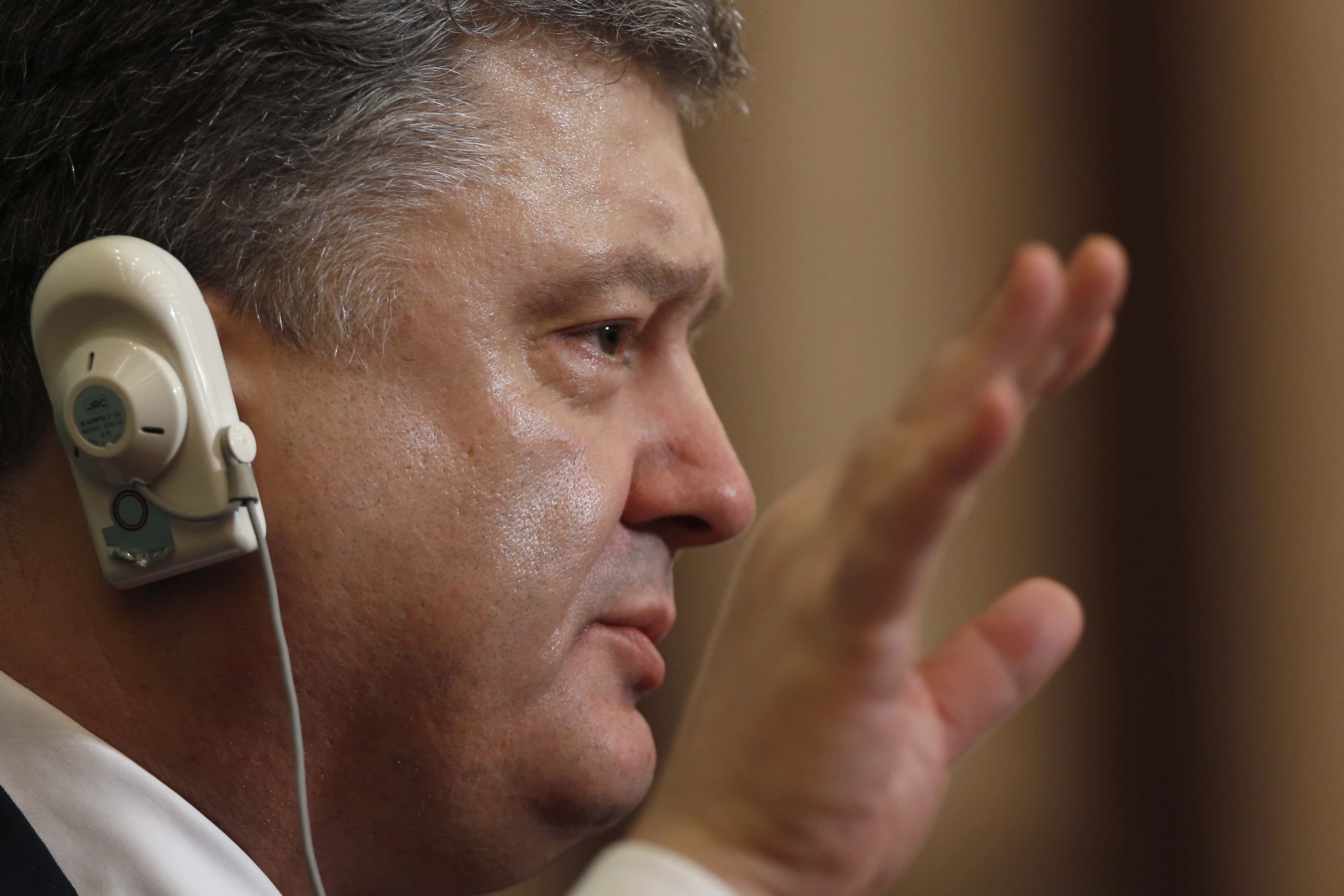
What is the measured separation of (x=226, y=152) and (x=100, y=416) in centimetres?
24

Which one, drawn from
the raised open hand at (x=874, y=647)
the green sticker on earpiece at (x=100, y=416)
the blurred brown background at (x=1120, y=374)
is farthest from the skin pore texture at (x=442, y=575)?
the blurred brown background at (x=1120, y=374)

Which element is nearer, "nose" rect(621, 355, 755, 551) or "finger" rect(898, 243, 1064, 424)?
"finger" rect(898, 243, 1064, 424)

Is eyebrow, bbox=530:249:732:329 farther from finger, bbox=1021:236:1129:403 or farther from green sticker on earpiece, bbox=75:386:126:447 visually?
finger, bbox=1021:236:1129:403

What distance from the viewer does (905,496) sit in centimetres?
52

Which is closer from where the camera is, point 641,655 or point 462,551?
point 462,551

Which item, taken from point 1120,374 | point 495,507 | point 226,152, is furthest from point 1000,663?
point 1120,374

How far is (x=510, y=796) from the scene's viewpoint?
3.09 ft

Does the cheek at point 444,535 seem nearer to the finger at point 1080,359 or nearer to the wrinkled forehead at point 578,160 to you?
the wrinkled forehead at point 578,160

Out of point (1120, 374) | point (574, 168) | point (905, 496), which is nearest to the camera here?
point (905, 496)

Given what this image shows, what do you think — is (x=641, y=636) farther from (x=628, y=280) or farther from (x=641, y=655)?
(x=628, y=280)

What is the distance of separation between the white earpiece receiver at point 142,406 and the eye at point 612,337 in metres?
0.32

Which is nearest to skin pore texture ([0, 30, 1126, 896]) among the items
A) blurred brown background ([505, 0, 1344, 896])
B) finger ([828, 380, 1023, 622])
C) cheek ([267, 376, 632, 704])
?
cheek ([267, 376, 632, 704])

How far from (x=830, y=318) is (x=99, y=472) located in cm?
127

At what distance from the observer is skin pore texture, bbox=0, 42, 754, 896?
87cm
